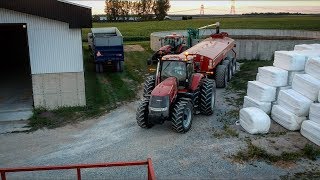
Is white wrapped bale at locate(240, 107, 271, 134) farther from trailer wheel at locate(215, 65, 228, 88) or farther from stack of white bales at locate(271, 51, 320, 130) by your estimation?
trailer wheel at locate(215, 65, 228, 88)

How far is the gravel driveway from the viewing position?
35.7 ft

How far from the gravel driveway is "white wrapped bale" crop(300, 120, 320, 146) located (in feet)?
5.15

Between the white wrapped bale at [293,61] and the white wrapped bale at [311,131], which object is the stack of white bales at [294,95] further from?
the white wrapped bale at [311,131]

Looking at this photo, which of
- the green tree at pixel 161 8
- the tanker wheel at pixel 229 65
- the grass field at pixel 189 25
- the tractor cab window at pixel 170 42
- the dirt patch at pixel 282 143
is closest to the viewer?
the dirt patch at pixel 282 143

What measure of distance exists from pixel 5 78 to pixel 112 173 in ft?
52.5

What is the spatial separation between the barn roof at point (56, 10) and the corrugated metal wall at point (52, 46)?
380 millimetres

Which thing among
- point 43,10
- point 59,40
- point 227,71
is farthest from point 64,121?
point 227,71

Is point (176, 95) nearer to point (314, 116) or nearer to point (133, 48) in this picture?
point (314, 116)

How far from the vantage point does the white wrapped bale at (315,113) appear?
42.3 ft

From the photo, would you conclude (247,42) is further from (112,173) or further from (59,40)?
(112,173)

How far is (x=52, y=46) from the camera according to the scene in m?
16.4

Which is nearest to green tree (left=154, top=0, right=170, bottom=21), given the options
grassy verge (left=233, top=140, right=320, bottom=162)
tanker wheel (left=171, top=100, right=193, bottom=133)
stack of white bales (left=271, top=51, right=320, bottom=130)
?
stack of white bales (left=271, top=51, right=320, bottom=130)

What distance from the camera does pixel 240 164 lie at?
11.4 m

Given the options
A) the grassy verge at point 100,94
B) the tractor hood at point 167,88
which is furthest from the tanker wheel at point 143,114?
the grassy verge at point 100,94
